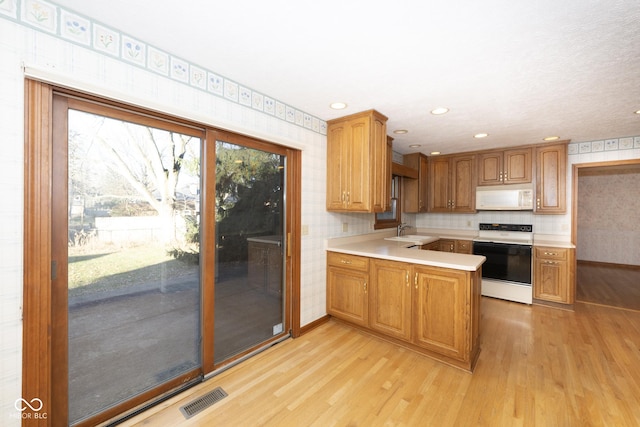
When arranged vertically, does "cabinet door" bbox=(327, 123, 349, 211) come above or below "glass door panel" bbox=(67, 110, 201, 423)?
above

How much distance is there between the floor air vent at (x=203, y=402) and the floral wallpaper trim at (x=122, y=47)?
7.39ft

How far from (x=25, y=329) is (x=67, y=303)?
196 millimetres

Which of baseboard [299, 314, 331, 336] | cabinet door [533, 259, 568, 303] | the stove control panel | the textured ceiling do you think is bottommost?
baseboard [299, 314, 331, 336]

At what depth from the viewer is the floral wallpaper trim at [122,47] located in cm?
131

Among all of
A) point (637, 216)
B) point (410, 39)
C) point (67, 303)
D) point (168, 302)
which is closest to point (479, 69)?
point (410, 39)

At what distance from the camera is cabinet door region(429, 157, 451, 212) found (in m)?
4.74

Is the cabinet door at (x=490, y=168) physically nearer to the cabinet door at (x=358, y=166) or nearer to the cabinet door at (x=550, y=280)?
the cabinet door at (x=550, y=280)

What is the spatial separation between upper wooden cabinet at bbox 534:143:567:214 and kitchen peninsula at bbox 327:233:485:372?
7.70 feet

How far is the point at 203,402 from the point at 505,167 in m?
4.87

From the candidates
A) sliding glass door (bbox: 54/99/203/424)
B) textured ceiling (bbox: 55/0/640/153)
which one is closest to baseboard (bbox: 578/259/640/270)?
textured ceiling (bbox: 55/0/640/153)

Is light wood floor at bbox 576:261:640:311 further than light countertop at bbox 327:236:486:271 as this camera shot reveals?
Yes

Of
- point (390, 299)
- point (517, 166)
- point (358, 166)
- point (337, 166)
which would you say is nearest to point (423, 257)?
point (390, 299)

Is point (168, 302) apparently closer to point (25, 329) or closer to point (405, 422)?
point (25, 329)

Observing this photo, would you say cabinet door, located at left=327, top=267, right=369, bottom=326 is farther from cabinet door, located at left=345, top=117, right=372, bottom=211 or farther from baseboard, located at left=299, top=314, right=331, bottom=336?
cabinet door, located at left=345, top=117, right=372, bottom=211
